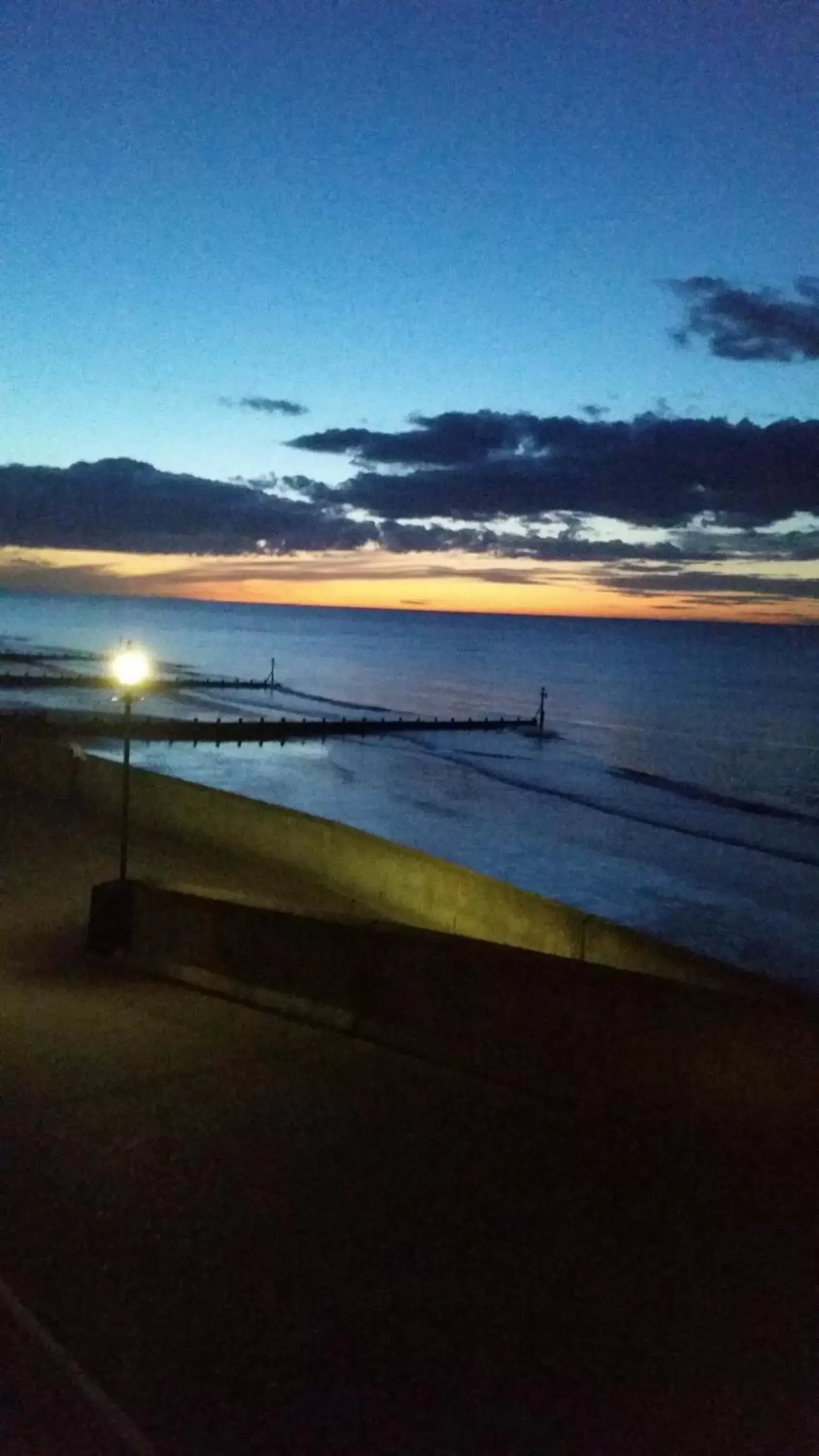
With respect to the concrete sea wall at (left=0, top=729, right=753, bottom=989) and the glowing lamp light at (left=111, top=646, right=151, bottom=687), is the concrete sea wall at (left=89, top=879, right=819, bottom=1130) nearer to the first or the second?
the concrete sea wall at (left=0, top=729, right=753, bottom=989)

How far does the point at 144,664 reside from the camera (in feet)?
45.3

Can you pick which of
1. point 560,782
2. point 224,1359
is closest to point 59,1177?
point 224,1359

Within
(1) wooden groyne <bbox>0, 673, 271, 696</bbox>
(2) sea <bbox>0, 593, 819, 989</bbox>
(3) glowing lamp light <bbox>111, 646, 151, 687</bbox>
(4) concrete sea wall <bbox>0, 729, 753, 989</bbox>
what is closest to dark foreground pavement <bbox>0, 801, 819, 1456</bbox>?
(4) concrete sea wall <bbox>0, 729, 753, 989</bbox>

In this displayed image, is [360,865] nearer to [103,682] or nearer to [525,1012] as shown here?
[525,1012]

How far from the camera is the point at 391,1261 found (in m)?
5.68

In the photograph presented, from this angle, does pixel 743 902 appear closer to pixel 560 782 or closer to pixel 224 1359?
pixel 560 782

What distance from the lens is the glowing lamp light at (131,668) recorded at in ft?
44.3

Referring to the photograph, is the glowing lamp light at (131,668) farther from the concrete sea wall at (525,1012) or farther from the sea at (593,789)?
the sea at (593,789)

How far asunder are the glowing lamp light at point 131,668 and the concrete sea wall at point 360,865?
373cm

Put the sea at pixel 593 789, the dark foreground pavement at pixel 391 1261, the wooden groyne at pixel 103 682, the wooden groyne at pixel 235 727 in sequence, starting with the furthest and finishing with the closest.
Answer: the wooden groyne at pixel 103 682 < the wooden groyne at pixel 235 727 < the sea at pixel 593 789 < the dark foreground pavement at pixel 391 1261

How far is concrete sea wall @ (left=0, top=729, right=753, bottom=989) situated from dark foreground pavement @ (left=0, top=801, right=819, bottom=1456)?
337 cm

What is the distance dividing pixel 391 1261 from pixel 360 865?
12.3 meters

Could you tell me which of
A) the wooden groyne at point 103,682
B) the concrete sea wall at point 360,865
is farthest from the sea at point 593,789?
the concrete sea wall at point 360,865

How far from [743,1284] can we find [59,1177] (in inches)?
136
